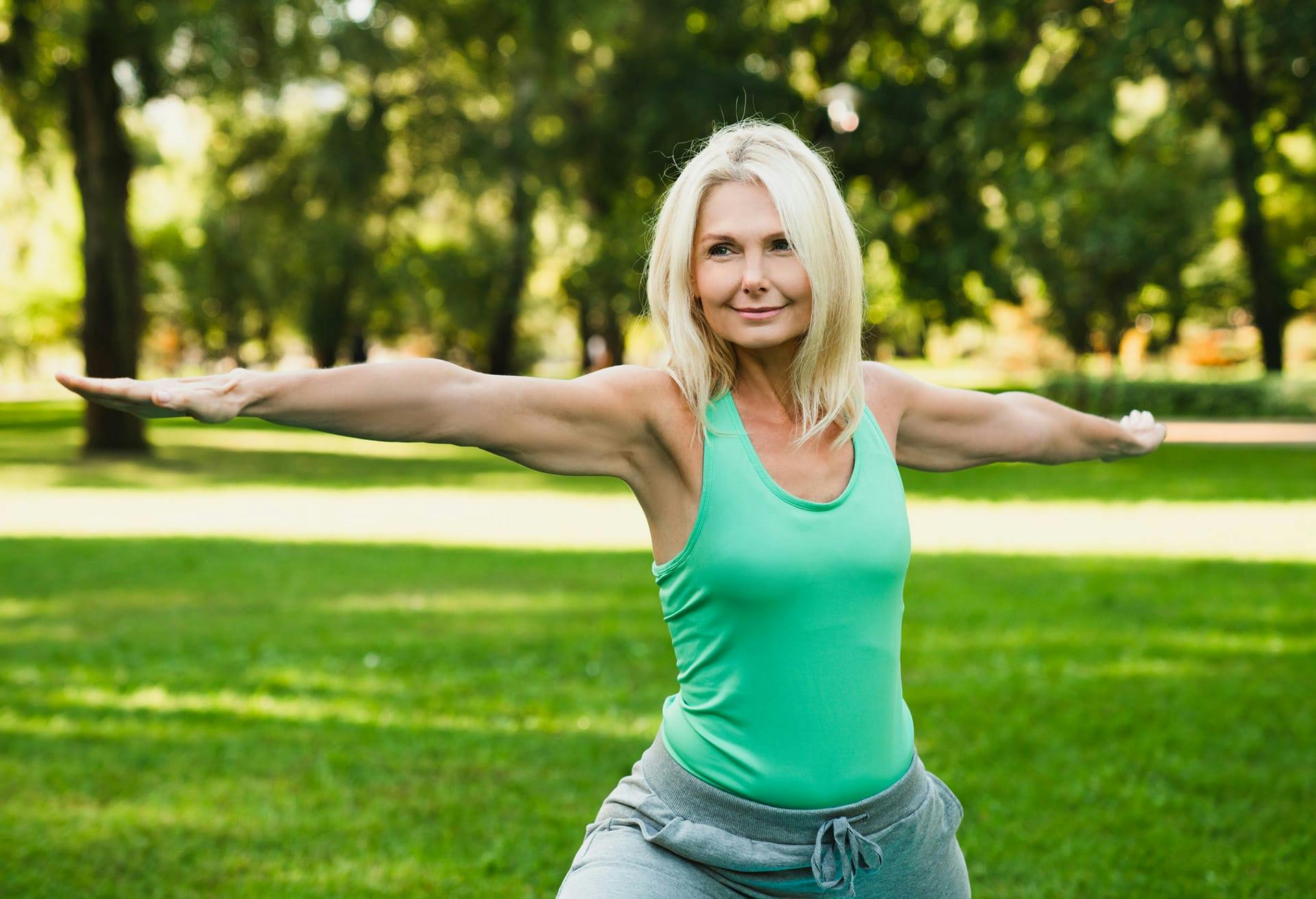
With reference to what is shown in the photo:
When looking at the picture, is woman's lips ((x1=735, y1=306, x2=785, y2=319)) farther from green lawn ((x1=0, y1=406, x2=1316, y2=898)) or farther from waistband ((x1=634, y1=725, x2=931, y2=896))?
green lawn ((x1=0, y1=406, x2=1316, y2=898))

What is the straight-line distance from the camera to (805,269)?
2506mm

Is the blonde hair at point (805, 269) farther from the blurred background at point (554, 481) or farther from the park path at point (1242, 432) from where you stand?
the park path at point (1242, 432)

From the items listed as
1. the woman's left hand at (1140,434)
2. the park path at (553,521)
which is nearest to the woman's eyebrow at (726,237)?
the woman's left hand at (1140,434)

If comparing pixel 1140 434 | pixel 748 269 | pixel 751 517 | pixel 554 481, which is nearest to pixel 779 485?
pixel 751 517

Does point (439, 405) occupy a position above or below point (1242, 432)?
above

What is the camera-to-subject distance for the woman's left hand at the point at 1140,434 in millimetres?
3426

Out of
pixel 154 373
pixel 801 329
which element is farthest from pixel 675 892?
pixel 154 373

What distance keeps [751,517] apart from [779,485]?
0.11m

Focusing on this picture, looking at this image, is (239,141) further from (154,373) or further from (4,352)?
(154,373)

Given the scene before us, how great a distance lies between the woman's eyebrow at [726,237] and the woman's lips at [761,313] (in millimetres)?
134

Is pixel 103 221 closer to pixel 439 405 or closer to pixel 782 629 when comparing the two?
pixel 439 405

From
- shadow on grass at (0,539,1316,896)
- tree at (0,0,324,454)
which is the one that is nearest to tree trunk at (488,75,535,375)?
tree at (0,0,324,454)

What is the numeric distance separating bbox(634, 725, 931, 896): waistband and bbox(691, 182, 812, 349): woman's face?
2.91 ft

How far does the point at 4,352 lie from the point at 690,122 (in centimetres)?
5000
